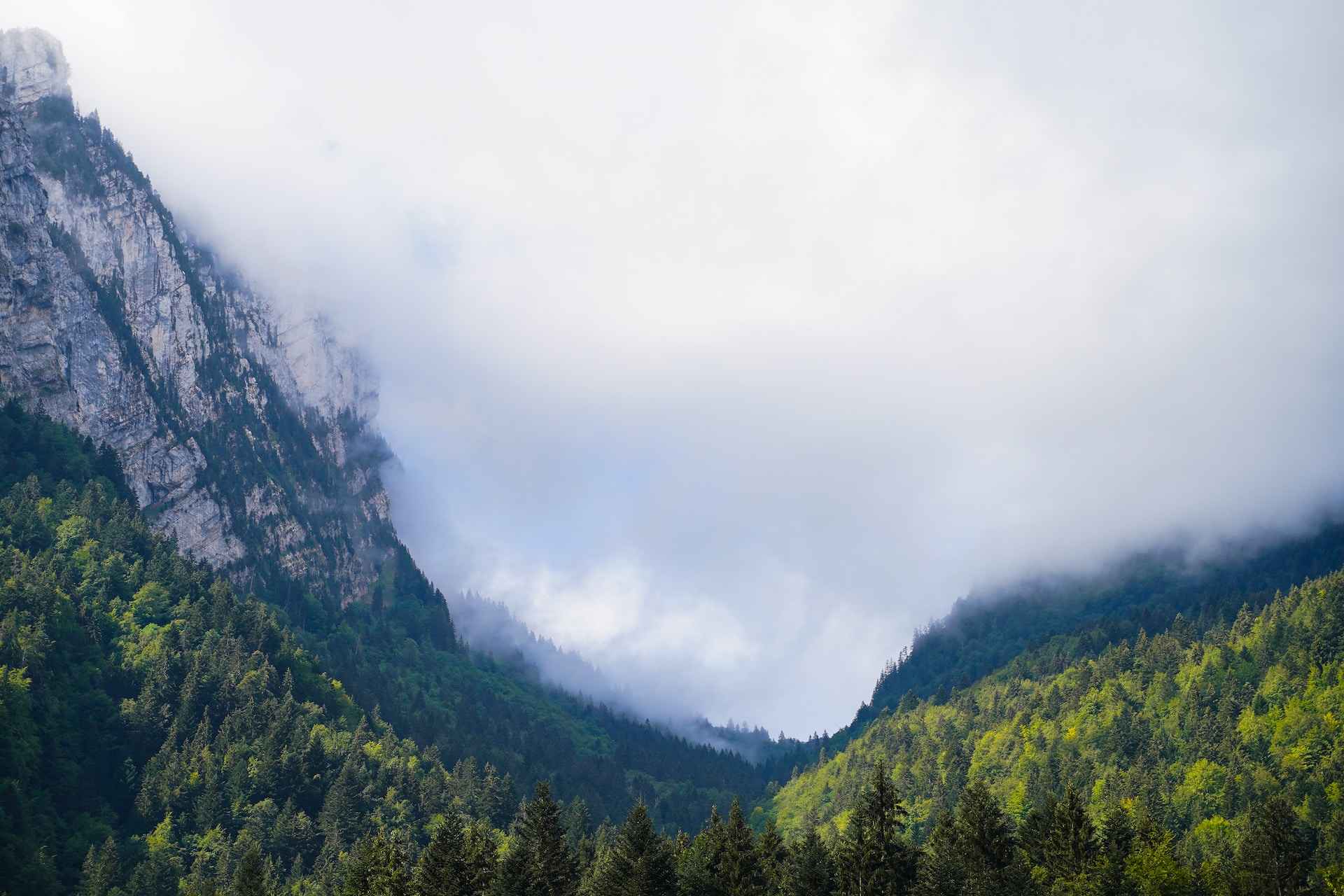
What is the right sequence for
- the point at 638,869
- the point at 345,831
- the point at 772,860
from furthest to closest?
the point at 345,831 < the point at 772,860 < the point at 638,869

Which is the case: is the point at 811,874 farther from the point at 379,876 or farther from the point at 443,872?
the point at 379,876

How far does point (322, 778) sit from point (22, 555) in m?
60.4

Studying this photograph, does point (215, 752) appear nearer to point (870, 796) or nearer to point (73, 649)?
point (73, 649)

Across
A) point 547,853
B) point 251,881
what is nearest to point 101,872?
point 251,881

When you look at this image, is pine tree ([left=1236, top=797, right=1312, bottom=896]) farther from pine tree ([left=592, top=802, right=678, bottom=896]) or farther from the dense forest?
pine tree ([left=592, top=802, right=678, bottom=896])

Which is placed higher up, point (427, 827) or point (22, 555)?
point (22, 555)

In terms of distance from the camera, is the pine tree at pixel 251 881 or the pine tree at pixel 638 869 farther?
the pine tree at pixel 251 881

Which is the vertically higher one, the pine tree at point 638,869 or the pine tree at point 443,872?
the pine tree at point 443,872

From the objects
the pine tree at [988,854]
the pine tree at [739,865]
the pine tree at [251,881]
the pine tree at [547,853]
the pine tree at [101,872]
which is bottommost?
the pine tree at [988,854]

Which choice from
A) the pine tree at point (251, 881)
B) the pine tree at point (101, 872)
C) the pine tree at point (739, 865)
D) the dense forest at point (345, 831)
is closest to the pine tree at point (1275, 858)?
the dense forest at point (345, 831)

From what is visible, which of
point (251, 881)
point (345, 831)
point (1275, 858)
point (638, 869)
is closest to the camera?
point (638, 869)

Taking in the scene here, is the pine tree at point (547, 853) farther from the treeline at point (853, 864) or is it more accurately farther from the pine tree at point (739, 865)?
the pine tree at point (739, 865)

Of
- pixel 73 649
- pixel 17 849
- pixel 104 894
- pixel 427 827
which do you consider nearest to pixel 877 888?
pixel 104 894

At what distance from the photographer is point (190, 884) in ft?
514
